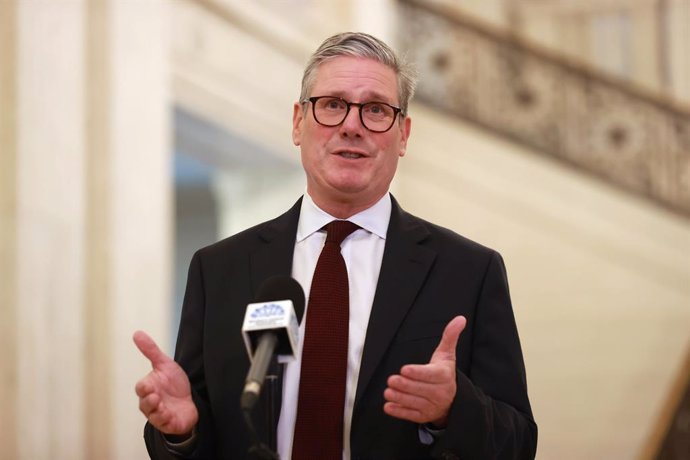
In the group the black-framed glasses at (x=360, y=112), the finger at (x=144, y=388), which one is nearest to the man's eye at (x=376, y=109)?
the black-framed glasses at (x=360, y=112)

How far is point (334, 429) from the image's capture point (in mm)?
1944

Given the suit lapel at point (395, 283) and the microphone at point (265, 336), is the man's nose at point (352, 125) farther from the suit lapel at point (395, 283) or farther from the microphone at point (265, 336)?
the microphone at point (265, 336)

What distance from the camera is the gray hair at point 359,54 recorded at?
7.08ft

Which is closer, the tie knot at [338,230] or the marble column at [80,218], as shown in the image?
the tie knot at [338,230]

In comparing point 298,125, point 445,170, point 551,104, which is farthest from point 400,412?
point 551,104

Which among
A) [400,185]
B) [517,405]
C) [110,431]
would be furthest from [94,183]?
[517,405]

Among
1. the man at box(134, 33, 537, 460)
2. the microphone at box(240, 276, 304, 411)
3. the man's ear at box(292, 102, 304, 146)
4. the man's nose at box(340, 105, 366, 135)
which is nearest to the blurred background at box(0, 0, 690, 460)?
the man's ear at box(292, 102, 304, 146)

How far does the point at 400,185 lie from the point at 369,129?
13.9ft

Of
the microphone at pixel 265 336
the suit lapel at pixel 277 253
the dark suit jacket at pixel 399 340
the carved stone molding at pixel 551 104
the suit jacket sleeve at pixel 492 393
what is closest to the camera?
the microphone at pixel 265 336

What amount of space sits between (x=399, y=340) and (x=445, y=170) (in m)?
4.46

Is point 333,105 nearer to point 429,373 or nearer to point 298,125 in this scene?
point 298,125

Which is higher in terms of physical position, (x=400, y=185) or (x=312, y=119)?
(x=400, y=185)

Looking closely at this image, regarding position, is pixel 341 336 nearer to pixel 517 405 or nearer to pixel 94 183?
pixel 517 405

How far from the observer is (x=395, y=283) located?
2.03 metres
